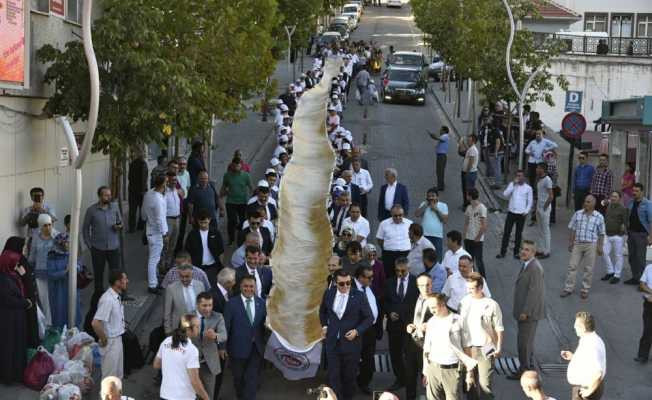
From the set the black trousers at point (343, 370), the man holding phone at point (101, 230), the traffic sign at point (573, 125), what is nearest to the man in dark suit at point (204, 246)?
the man holding phone at point (101, 230)

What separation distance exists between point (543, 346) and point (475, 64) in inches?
613

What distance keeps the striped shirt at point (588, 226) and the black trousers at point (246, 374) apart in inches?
263

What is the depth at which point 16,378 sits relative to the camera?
13.9 m

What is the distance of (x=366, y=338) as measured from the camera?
14.2 metres

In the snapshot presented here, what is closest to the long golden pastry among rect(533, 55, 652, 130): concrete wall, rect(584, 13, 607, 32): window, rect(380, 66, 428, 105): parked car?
rect(380, 66, 428, 105): parked car

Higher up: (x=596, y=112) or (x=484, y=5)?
(x=484, y=5)

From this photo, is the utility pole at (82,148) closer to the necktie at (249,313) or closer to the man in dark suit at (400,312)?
the necktie at (249,313)

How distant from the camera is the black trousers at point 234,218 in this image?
21.3m

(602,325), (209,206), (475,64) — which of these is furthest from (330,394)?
(475,64)

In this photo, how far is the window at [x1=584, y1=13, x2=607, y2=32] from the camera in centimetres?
5922

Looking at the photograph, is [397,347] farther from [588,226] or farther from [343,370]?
[588,226]

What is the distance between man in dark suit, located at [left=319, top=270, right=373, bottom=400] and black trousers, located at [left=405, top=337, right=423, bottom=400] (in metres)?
0.56

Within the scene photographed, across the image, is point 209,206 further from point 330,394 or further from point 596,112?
point 596,112

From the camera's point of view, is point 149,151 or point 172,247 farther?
point 149,151
